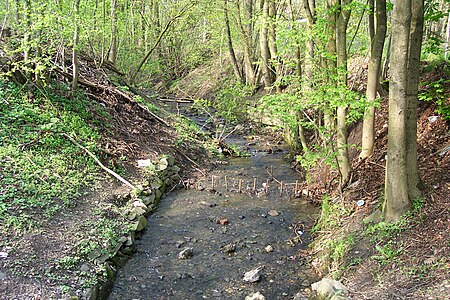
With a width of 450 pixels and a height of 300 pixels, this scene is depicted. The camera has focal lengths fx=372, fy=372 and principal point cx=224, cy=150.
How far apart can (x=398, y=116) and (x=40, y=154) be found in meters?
6.49

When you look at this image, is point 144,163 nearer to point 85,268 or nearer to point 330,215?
point 85,268

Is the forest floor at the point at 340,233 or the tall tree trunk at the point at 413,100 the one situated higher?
the tall tree trunk at the point at 413,100

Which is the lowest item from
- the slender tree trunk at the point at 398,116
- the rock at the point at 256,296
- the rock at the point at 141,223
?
the rock at the point at 256,296

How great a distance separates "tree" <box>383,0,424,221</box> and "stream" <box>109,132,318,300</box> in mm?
1865

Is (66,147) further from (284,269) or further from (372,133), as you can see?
(372,133)

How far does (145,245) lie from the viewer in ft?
22.0

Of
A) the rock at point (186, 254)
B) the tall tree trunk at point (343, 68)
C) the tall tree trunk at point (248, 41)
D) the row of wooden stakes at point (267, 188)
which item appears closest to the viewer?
the rock at point (186, 254)

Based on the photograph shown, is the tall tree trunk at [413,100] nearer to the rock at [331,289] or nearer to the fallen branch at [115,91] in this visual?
the rock at [331,289]

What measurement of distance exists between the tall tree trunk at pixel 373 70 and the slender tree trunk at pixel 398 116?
1.30 m

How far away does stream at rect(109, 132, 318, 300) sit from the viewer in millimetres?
5473

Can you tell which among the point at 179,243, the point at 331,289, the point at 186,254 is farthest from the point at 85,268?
the point at 331,289

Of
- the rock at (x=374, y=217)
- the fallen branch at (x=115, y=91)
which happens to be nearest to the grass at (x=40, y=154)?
the fallen branch at (x=115, y=91)

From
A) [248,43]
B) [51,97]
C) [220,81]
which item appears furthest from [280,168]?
[220,81]

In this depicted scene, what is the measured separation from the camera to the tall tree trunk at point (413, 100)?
518 cm
